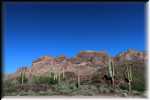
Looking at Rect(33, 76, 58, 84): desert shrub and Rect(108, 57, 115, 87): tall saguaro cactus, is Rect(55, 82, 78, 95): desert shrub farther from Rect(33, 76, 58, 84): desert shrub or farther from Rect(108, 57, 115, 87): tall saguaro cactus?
Rect(108, 57, 115, 87): tall saguaro cactus

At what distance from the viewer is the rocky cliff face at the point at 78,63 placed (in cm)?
1086

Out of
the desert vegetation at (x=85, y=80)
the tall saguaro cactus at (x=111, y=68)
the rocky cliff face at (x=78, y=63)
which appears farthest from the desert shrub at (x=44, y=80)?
the tall saguaro cactus at (x=111, y=68)

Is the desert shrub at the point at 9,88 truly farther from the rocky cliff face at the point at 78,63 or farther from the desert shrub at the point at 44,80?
the desert shrub at the point at 44,80

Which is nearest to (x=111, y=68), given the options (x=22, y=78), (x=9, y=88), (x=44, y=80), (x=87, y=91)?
(x=87, y=91)

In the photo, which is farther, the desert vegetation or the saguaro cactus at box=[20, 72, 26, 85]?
the saguaro cactus at box=[20, 72, 26, 85]

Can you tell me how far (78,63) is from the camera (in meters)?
11.4

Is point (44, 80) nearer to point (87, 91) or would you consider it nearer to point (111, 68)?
point (87, 91)

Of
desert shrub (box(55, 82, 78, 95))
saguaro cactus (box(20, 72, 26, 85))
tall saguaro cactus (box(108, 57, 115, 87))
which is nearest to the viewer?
desert shrub (box(55, 82, 78, 95))

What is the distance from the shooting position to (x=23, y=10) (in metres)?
10.6

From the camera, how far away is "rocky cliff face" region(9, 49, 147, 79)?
10857 mm

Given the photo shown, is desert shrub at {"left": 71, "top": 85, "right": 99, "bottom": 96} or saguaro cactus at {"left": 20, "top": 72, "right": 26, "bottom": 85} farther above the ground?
saguaro cactus at {"left": 20, "top": 72, "right": 26, "bottom": 85}

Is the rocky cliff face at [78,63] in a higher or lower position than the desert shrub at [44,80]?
higher

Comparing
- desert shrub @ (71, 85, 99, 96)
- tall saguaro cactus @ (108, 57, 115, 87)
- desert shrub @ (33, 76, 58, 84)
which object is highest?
tall saguaro cactus @ (108, 57, 115, 87)

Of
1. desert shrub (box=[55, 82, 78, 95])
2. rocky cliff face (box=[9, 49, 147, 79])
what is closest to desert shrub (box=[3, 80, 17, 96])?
rocky cliff face (box=[9, 49, 147, 79])
